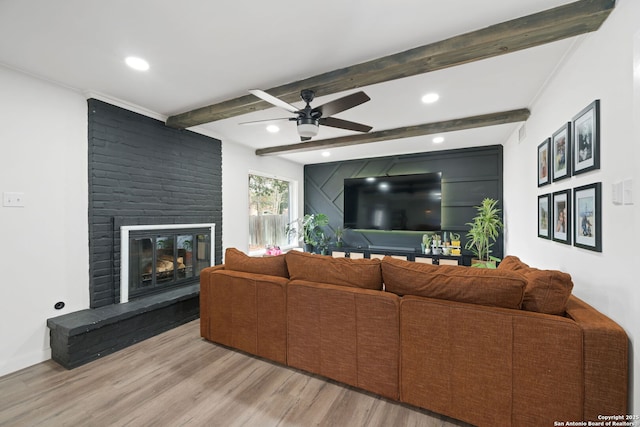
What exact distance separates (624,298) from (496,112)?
2.52m

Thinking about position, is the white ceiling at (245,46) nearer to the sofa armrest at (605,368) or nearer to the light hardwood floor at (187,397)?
the sofa armrest at (605,368)

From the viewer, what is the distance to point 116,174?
2857 mm

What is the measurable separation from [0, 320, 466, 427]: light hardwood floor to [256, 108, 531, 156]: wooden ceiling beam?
3.14 m

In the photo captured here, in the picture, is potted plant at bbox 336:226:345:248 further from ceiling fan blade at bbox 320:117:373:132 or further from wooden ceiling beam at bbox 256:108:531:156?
ceiling fan blade at bbox 320:117:373:132

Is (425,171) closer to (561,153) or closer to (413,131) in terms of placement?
(413,131)

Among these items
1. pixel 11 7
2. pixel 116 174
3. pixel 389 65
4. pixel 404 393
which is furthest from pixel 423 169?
pixel 11 7

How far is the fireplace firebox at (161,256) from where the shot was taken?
9.57 feet

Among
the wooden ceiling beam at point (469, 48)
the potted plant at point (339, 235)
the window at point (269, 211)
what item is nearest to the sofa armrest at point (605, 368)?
the wooden ceiling beam at point (469, 48)

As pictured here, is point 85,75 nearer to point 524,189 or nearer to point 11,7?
point 11,7

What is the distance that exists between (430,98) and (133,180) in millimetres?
3367

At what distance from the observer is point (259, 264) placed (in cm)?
235

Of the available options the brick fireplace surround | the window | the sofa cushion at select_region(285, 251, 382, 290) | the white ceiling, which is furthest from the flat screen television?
the sofa cushion at select_region(285, 251, 382, 290)

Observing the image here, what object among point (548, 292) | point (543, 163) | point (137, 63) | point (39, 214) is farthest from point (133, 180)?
point (543, 163)

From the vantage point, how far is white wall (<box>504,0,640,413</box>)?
4.22 feet
